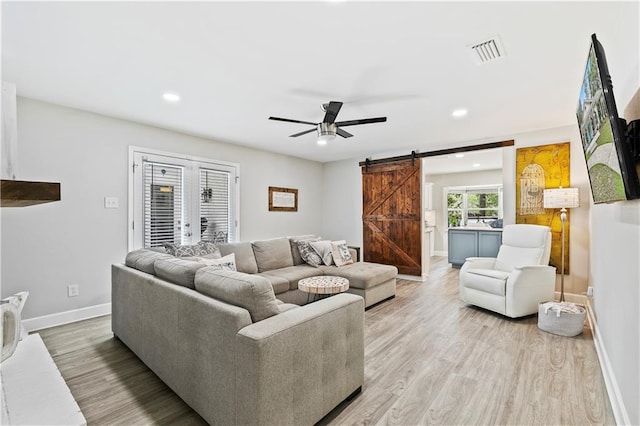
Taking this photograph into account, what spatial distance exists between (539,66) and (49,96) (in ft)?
15.7

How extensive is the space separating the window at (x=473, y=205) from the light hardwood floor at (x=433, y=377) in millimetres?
5362

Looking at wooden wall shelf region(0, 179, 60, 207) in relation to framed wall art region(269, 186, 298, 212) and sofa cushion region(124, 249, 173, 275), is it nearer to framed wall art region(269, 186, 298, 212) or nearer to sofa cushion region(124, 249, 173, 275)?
sofa cushion region(124, 249, 173, 275)

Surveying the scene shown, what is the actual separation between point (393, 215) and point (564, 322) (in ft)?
10.7

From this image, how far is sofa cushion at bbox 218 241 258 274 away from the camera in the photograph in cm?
389

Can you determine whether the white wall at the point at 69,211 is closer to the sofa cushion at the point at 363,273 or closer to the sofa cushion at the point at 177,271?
the sofa cushion at the point at 177,271

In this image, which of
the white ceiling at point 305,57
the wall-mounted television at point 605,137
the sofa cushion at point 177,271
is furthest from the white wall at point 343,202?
the wall-mounted television at point 605,137

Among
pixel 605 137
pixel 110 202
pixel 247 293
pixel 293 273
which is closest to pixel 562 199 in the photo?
pixel 605 137

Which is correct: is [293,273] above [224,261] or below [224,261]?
below

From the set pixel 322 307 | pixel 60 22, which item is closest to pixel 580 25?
pixel 322 307

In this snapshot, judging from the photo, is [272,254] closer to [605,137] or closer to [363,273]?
[363,273]

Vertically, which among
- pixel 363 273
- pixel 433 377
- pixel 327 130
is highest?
pixel 327 130

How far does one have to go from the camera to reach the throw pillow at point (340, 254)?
4510 mm

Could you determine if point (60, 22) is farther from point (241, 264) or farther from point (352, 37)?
point (241, 264)

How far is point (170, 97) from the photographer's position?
322 cm
